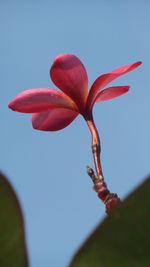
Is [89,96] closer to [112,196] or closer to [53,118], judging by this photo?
[53,118]

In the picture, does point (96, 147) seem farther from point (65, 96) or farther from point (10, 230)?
point (10, 230)

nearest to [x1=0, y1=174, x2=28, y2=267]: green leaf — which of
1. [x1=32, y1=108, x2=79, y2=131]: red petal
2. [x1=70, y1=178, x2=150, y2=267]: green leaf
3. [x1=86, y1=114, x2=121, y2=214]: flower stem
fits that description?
[x1=70, y1=178, x2=150, y2=267]: green leaf

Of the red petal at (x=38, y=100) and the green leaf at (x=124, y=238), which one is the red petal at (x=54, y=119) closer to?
the red petal at (x=38, y=100)

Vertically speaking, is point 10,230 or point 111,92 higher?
point 10,230

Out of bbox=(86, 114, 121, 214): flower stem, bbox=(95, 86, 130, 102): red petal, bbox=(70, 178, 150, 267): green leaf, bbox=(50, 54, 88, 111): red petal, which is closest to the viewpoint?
bbox=(70, 178, 150, 267): green leaf

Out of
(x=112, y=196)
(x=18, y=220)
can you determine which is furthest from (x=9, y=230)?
(x=112, y=196)

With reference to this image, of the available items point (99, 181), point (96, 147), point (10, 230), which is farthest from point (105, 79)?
point (10, 230)

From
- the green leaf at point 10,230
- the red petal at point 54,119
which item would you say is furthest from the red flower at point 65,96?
the green leaf at point 10,230

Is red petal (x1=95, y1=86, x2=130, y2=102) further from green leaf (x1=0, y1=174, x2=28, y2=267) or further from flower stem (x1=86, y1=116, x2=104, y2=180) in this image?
green leaf (x1=0, y1=174, x2=28, y2=267)
